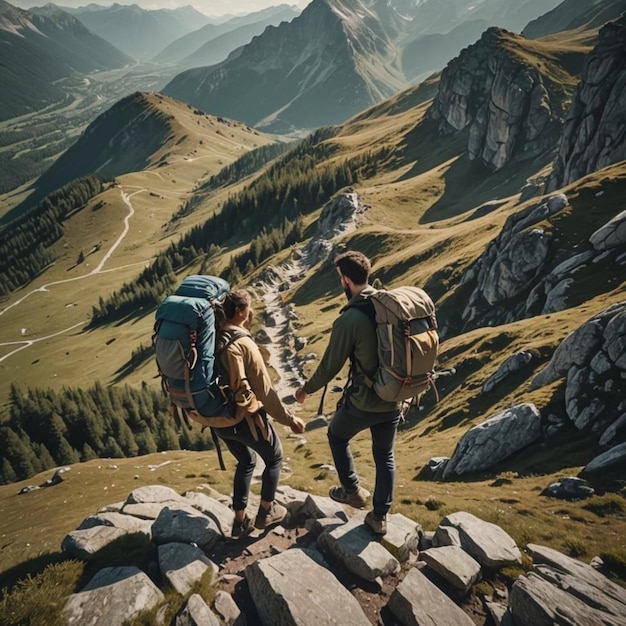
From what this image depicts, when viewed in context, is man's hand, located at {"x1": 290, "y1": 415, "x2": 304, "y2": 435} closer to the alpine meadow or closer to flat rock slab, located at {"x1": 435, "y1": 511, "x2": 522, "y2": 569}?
the alpine meadow

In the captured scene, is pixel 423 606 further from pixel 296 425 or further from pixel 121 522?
pixel 121 522

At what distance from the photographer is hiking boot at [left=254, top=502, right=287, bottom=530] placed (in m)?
10.2

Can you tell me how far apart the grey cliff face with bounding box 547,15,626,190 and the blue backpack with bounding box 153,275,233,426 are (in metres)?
72.0

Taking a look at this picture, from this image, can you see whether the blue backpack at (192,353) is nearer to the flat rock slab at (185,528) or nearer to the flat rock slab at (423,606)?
the flat rock slab at (185,528)

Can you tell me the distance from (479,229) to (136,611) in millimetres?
65717

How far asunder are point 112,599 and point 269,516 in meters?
3.90

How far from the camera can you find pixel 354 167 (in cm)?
15438

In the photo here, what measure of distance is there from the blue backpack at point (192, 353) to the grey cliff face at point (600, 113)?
72015mm

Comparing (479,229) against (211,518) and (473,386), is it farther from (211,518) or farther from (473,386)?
(211,518)

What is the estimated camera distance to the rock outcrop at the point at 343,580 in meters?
7.27

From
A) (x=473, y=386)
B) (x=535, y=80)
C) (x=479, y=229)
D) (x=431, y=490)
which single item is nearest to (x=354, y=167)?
(x=535, y=80)

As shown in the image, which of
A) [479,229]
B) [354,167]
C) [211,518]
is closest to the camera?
[211,518]

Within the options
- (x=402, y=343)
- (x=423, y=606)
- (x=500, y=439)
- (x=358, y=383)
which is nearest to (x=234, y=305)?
(x=358, y=383)

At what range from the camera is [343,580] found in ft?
28.2
